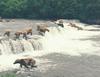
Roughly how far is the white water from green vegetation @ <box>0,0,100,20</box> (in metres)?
23.0

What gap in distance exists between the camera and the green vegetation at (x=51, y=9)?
62.4 meters

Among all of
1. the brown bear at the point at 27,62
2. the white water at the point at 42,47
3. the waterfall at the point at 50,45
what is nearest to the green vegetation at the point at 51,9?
the waterfall at the point at 50,45

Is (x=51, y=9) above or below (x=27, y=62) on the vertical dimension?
below

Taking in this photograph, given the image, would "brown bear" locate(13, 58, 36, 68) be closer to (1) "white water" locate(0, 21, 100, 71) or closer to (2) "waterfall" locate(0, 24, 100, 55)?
(1) "white water" locate(0, 21, 100, 71)

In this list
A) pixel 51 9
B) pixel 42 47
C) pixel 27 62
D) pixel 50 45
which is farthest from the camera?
pixel 51 9

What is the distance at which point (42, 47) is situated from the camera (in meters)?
33.8

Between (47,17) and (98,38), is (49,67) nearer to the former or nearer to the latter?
(98,38)

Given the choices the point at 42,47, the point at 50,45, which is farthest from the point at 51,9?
the point at 42,47

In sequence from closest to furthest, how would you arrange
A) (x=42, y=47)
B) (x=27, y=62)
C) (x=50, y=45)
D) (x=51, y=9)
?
(x=27, y=62) < (x=42, y=47) < (x=50, y=45) < (x=51, y=9)

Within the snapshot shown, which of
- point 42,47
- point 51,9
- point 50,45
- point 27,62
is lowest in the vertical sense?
point 51,9

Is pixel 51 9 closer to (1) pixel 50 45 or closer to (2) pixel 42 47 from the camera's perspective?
(1) pixel 50 45

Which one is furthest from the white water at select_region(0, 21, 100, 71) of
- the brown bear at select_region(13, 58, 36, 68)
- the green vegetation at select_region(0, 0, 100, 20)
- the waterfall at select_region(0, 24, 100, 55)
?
the green vegetation at select_region(0, 0, 100, 20)

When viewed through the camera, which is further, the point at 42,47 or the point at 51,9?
the point at 51,9

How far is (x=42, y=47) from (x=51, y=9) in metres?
31.5
